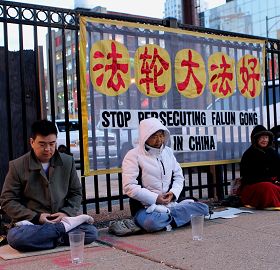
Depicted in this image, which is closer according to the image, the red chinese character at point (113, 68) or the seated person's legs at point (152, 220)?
the seated person's legs at point (152, 220)

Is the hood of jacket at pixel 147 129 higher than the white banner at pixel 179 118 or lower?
lower

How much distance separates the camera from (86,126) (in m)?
5.30

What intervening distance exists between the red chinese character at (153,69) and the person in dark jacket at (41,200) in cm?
179

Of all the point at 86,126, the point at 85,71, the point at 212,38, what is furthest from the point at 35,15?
the point at 212,38

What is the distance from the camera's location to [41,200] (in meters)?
4.31

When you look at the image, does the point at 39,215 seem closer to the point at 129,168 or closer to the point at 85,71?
the point at 129,168

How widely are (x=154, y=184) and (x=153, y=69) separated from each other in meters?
1.58

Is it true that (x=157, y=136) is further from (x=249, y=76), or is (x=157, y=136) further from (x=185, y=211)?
(x=249, y=76)

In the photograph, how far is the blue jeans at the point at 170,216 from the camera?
4.76 meters

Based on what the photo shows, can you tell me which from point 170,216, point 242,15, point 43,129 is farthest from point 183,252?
point 242,15

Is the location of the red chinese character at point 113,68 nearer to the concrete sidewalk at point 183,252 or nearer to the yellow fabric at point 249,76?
the concrete sidewalk at point 183,252

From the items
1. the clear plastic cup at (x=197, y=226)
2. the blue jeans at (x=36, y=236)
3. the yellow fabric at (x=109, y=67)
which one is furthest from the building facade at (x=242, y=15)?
the blue jeans at (x=36, y=236)

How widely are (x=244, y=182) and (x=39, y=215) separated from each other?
3074 millimetres

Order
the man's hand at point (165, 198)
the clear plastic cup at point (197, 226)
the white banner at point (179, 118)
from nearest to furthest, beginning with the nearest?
the clear plastic cup at point (197, 226) → the man's hand at point (165, 198) → the white banner at point (179, 118)
